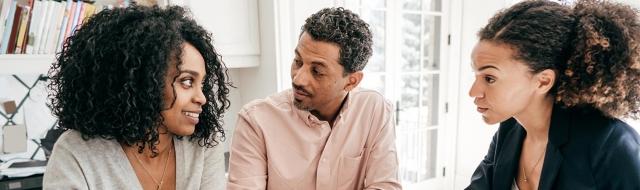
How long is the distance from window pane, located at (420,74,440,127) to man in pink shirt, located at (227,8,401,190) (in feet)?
6.12

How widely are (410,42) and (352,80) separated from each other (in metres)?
1.70

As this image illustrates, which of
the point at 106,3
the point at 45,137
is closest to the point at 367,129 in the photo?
the point at 106,3

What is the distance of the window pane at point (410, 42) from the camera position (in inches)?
115

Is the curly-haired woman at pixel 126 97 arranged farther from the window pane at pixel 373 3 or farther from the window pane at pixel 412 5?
the window pane at pixel 412 5

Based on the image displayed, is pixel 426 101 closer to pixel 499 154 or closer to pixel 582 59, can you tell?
pixel 499 154

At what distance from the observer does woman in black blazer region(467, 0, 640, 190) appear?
36.9 inches

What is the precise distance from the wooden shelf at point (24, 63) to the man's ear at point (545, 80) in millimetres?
1723

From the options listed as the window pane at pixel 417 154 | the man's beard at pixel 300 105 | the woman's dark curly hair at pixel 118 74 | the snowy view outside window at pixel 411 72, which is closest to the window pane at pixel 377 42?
the snowy view outside window at pixel 411 72

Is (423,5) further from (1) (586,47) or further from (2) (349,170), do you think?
(1) (586,47)

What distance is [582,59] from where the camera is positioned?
95cm

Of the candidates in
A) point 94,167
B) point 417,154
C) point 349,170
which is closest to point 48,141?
point 94,167

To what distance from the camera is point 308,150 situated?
131 cm

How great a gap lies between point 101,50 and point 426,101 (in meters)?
2.64

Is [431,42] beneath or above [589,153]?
above
